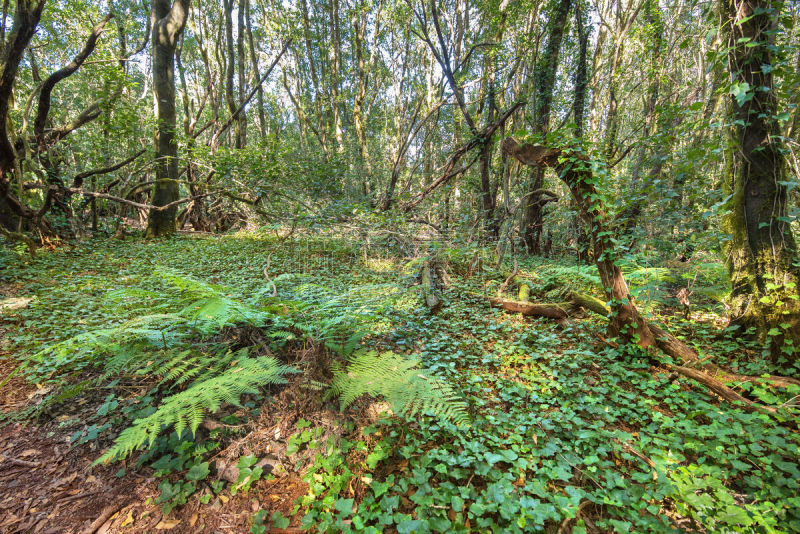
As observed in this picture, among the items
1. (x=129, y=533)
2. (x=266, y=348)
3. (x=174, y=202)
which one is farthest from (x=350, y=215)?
(x=129, y=533)

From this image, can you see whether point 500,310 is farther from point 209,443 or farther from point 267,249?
point 267,249

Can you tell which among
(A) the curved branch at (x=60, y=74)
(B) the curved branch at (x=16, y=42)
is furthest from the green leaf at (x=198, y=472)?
(A) the curved branch at (x=60, y=74)

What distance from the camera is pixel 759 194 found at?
303 cm

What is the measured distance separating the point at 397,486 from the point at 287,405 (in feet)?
3.28

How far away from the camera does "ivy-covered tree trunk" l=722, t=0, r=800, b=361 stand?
2.77 meters

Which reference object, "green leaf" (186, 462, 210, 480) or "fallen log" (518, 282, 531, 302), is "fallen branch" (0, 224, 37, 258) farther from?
"fallen log" (518, 282, 531, 302)

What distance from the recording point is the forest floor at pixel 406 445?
1.69 m

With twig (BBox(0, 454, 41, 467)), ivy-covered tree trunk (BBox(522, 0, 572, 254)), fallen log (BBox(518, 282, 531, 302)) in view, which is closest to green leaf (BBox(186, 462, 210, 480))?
twig (BBox(0, 454, 41, 467))

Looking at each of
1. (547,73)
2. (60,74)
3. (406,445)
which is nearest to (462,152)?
(547,73)

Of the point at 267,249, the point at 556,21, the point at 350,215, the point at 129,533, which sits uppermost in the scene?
the point at 556,21

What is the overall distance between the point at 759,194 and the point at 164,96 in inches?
503

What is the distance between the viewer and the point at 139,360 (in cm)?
240

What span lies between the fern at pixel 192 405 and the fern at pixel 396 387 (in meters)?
0.41

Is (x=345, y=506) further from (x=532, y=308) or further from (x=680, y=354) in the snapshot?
(x=532, y=308)
